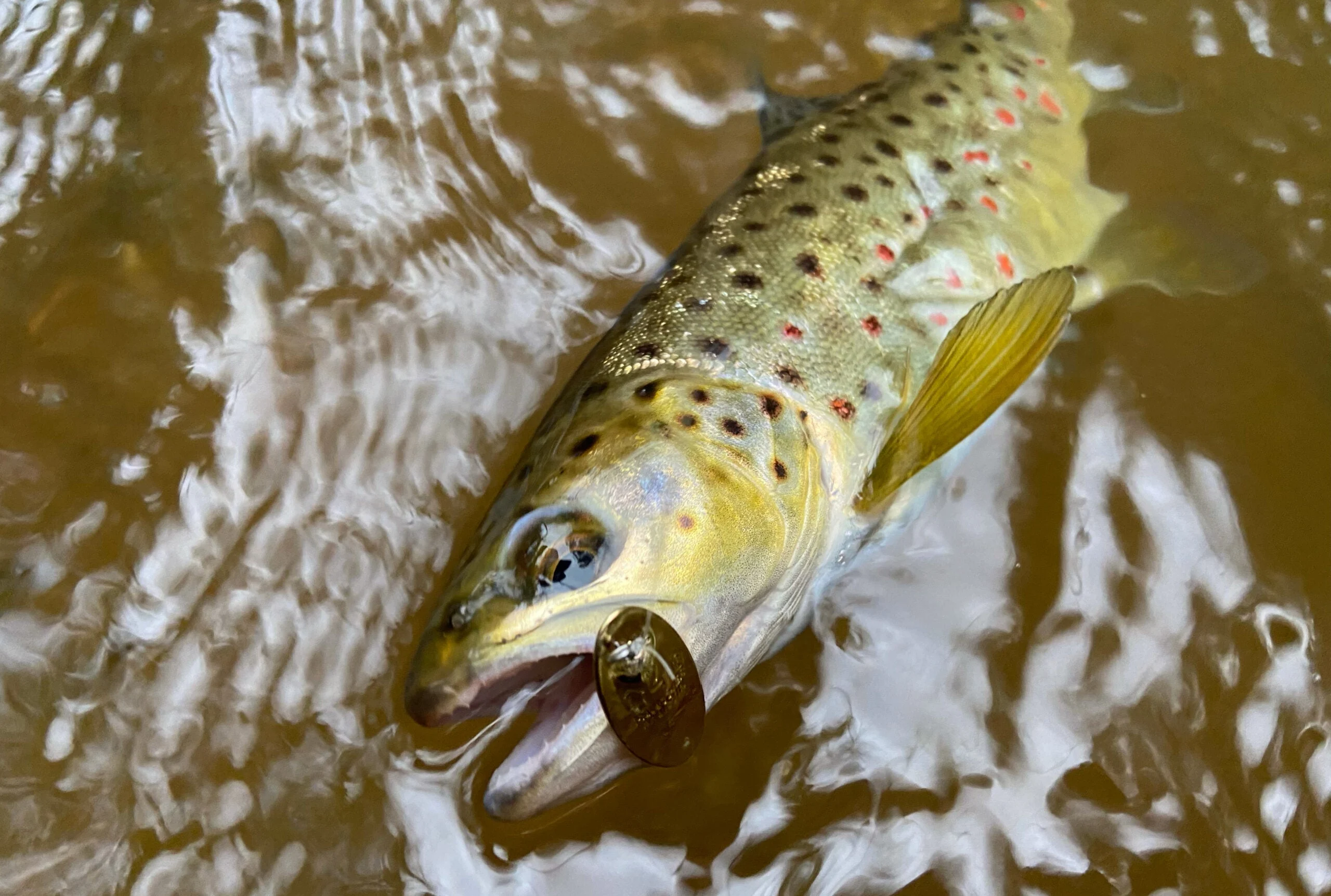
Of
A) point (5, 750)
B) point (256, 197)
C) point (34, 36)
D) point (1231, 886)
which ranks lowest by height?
point (1231, 886)

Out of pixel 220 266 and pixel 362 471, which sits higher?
pixel 220 266

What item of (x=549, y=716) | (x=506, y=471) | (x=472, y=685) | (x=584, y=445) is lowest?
(x=506, y=471)

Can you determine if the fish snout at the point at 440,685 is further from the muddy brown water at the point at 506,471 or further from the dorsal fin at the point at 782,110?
the dorsal fin at the point at 782,110

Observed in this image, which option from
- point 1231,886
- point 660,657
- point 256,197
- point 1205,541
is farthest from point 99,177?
point 1231,886

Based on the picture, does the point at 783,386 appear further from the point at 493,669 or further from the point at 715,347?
the point at 493,669

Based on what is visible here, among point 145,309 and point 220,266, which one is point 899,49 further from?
point 145,309

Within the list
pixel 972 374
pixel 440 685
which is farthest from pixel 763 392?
pixel 440 685
